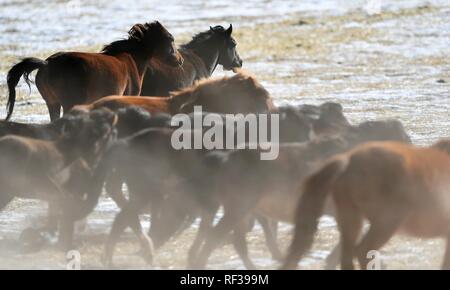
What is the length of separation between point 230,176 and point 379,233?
48.2 inches

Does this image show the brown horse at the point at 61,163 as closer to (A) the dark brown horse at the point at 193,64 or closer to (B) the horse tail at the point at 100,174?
(B) the horse tail at the point at 100,174

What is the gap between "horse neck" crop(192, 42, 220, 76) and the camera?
15.6 m

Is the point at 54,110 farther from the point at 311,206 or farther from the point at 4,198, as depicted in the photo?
the point at 311,206

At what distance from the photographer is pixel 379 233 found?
6613mm

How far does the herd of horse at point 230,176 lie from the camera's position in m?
6.61

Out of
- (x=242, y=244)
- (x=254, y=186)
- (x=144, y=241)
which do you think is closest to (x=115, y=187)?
(x=144, y=241)

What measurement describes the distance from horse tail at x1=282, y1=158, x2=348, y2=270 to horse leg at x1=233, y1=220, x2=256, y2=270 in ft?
3.30

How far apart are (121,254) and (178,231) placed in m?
0.55

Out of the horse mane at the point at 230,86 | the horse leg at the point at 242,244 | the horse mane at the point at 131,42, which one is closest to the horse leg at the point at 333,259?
the horse leg at the point at 242,244

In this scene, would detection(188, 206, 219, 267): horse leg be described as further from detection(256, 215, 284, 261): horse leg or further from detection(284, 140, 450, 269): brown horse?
detection(284, 140, 450, 269): brown horse

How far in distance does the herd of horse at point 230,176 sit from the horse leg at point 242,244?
11 mm

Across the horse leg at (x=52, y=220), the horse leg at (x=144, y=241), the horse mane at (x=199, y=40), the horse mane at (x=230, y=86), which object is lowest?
the horse leg at (x=144, y=241)

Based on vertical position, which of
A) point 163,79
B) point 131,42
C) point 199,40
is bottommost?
point 163,79
